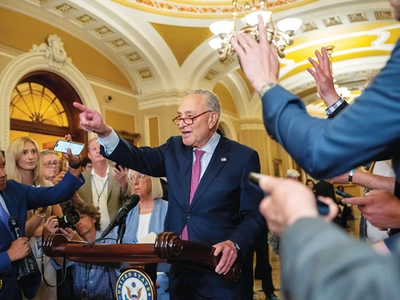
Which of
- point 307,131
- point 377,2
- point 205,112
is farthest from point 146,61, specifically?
point 307,131

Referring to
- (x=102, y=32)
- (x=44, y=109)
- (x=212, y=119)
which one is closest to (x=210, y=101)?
(x=212, y=119)

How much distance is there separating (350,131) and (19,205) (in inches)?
85.4

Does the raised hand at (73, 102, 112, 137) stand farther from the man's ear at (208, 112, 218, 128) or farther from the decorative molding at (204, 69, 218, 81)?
the decorative molding at (204, 69, 218, 81)

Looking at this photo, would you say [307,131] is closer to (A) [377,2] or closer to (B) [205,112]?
(B) [205,112]

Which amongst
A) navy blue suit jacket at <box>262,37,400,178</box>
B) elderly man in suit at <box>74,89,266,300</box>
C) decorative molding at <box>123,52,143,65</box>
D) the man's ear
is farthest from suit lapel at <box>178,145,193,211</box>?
decorative molding at <box>123,52,143,65</box>

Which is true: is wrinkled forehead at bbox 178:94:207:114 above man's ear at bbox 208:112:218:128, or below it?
above

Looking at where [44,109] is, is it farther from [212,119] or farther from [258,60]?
[258,60]

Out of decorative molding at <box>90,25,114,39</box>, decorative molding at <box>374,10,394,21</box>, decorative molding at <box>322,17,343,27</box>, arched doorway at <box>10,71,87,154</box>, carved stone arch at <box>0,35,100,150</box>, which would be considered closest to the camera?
carved stone arch at <box>0,35,100,150</box>

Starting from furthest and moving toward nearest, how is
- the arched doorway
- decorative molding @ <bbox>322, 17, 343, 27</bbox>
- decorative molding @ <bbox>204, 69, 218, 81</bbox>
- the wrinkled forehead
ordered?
decorative molding @ <bbox>204, 69, 218, 81</bbox> < decorative molding @ <bbox>322, 17, 343, 27</bbox> < the arched doorway < the wrinkled forehead

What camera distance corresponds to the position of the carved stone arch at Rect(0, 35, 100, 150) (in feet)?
19.3

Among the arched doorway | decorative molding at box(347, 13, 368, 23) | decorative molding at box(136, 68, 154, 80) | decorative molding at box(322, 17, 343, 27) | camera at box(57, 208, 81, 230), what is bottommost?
camera at box(57, 208, 81, 230)

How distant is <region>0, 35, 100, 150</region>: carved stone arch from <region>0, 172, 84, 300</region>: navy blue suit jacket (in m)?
3.64

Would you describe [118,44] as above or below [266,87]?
above

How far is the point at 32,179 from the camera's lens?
116 inches
